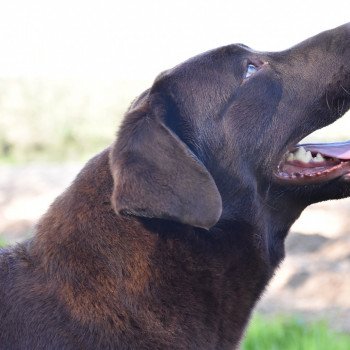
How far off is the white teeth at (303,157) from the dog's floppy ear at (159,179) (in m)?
0.68

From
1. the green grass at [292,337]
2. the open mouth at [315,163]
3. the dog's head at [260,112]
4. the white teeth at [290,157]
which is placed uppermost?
the dog's head at [260,112]

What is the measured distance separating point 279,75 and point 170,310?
117cm

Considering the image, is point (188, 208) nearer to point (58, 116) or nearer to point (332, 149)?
point (332, 149)

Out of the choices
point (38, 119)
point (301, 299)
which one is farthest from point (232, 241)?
point (38, 119)

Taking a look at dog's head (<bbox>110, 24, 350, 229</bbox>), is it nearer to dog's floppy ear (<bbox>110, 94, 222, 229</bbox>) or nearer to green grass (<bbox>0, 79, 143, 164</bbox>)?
dog's floppy ear (<bbox>110, 94, 222, 229</bbox>)

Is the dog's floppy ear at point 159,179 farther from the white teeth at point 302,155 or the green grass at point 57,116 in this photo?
the green grass at point 57,116

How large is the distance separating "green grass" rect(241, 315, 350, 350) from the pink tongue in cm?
171

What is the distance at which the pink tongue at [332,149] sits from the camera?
379 cm

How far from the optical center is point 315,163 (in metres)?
3.81

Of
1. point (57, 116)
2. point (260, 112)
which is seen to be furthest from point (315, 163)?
point (57, 116)

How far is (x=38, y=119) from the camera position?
49.2 ft

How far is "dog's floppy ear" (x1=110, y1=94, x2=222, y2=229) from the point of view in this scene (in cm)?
312

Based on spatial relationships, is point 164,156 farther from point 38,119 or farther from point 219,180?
point 38,119

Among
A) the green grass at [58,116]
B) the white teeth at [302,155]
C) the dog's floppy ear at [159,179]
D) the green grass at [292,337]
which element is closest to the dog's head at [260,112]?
the white teeth at [302,155]
